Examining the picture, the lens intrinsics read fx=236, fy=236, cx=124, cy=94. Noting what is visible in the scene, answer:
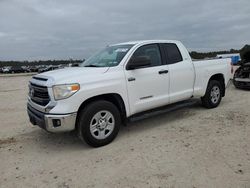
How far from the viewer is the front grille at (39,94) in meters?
4.06

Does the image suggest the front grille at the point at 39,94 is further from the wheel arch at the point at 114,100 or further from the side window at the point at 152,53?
the side window at the point at 152,53

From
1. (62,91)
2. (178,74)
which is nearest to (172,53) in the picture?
(178,74)

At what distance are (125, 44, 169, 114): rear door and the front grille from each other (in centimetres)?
152

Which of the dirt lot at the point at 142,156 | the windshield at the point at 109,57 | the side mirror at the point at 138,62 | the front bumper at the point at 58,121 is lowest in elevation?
the dirt lot at the point at 142,156

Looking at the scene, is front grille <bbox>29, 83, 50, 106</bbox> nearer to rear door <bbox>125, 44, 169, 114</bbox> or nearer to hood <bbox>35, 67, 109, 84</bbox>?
hood <bbox>35, 67, 109, 84</bbox>

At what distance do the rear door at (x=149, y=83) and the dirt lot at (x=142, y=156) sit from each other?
2.04 ft

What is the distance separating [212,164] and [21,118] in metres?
5.24

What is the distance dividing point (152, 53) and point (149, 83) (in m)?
0.77

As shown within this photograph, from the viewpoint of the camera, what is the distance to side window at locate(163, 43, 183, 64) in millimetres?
5473

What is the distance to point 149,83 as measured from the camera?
491 cm

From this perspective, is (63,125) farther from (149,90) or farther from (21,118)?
(21,118)

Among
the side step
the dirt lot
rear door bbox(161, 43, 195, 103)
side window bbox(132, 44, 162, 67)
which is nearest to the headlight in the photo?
the dirt lot

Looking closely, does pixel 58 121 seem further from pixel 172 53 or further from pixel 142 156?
pixel 172 53

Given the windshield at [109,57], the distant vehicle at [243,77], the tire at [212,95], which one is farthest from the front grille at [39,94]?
the distant vehicle at [243,77]
